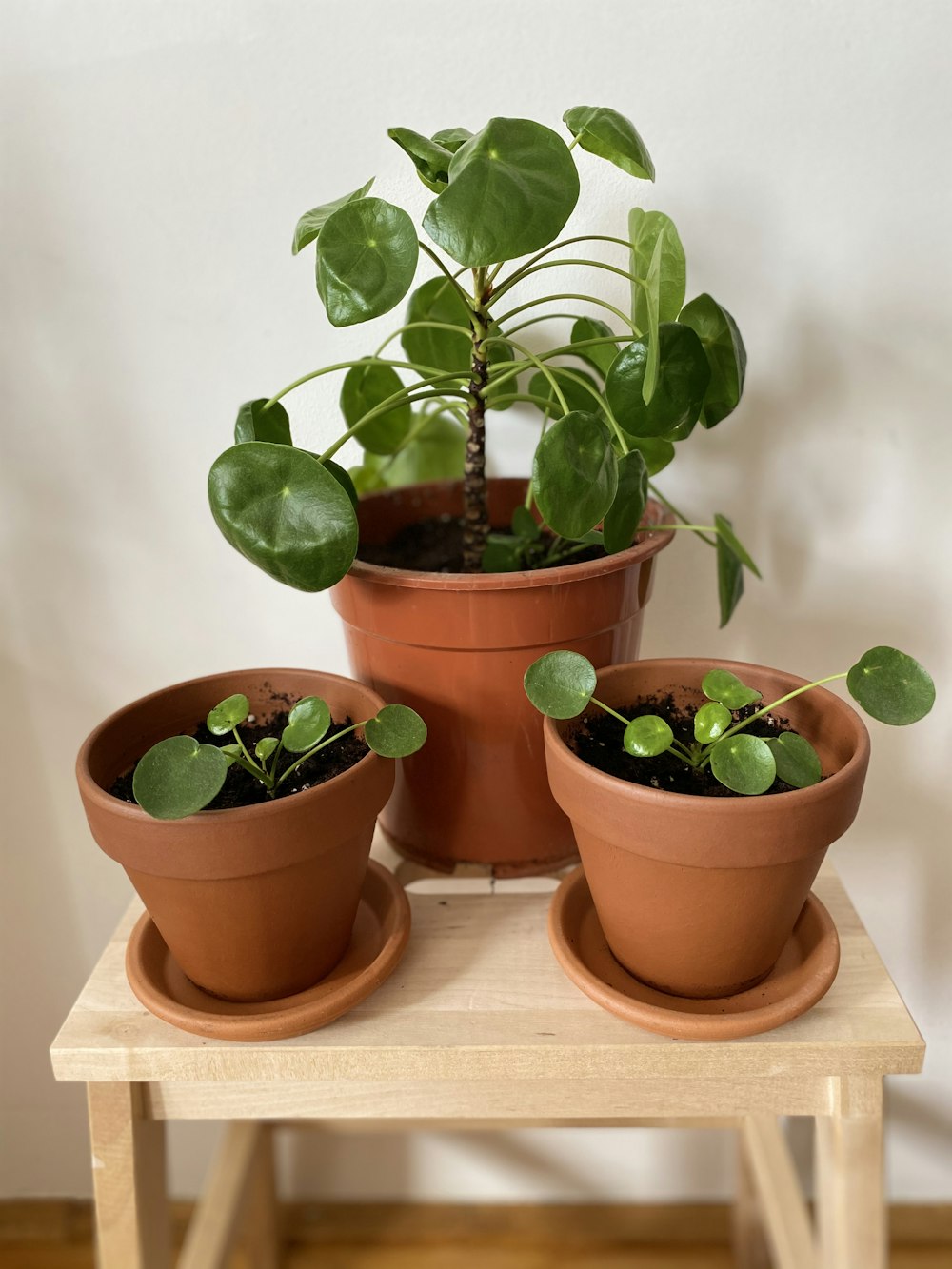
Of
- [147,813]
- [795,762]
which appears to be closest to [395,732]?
[147,813]

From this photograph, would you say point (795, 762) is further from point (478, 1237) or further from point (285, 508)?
point (478, 1237)

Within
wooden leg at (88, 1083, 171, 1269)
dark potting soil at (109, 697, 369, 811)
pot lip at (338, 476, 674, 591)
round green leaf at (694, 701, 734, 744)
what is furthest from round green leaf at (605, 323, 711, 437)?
wooden leg at (88, 1083, 171, 1269)

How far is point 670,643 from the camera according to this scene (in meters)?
1.14

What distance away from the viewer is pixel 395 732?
28.2 inches

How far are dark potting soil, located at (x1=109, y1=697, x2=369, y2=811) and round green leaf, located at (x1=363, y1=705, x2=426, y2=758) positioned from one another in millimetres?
38

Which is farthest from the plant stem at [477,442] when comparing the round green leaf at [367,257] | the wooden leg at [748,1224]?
the wooden leg at [748,1224]

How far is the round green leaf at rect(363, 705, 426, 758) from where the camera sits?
71 centimetres

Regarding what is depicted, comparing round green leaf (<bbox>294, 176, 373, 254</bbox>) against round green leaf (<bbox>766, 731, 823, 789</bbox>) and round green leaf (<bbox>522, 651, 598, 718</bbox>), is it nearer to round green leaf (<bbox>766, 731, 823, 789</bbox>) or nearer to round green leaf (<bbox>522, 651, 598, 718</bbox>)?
round green leaf (<bbox>522, 651, 598, 718</bbox>)

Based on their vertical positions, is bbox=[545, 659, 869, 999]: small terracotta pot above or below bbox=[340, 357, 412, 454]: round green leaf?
below

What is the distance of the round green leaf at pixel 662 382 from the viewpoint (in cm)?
69

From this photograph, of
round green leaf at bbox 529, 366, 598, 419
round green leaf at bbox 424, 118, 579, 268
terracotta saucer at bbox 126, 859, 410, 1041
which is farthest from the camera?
round green leaf at bbox 529, 366, 598, 419

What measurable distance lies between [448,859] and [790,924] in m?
0.32

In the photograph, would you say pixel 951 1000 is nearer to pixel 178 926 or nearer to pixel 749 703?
pixel 749 703

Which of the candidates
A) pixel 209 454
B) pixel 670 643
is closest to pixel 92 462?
pixel 209 454
